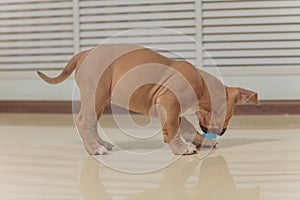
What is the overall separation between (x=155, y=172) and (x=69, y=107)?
1095mm

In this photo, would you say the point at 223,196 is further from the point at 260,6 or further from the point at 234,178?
the point at 260,6

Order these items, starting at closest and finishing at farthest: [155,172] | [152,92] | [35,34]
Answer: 1. [155,172]
2. [152,92]
3. [35,34]

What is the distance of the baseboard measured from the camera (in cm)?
202

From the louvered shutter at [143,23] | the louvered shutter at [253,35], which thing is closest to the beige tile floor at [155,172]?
the louvered shutter at [253,35]

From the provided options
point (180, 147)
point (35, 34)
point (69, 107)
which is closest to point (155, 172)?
point (180, 147)

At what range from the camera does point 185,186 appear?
993 mm

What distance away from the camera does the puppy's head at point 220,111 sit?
1274mm

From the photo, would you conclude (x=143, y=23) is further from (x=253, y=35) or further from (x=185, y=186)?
(x=185, y=186)

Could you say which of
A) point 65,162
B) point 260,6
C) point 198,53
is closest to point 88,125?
point 65,162

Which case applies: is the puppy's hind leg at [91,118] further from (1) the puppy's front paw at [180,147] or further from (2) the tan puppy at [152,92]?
(1) the puppy's front paw at [180,147]

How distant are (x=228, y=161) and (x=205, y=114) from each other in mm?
129

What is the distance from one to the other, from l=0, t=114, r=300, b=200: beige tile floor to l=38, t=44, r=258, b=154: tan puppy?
0.22 feet

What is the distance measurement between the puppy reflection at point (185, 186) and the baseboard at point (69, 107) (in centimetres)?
82

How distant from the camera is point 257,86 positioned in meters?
2.11
